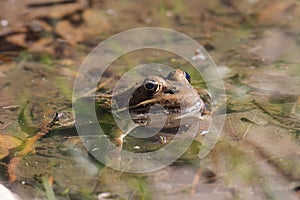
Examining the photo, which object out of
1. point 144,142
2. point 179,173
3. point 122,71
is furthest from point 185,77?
point 122,71

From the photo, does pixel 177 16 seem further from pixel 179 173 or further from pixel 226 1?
pixel 179 173

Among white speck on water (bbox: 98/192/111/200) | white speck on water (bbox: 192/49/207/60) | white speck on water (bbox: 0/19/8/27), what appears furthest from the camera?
white speck on water (bbox: 0/19/8/27)

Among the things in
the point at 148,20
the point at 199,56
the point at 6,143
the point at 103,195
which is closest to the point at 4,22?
the point at 148,20

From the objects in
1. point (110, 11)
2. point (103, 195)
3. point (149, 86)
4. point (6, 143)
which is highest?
point (149, 86)

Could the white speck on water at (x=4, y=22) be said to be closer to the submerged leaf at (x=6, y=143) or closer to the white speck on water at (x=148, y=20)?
the white speck on water at (x=148, y=20)

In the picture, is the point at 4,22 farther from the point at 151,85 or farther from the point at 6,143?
the point at 151,85

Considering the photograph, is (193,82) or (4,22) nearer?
(193,82)

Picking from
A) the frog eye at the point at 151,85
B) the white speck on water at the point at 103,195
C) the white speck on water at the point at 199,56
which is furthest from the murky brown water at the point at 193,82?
the frog eye at the point at 151,85

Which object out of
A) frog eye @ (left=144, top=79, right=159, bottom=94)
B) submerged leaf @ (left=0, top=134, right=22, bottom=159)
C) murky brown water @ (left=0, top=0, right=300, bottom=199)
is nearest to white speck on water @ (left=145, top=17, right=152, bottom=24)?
murky brown water @ (left=0, top=0, right=300, bottom=199)

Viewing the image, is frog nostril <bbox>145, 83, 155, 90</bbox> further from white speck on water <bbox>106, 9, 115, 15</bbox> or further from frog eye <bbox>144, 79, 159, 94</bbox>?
white speck on water <bbox>106, 9, 115, 15</bbox>
